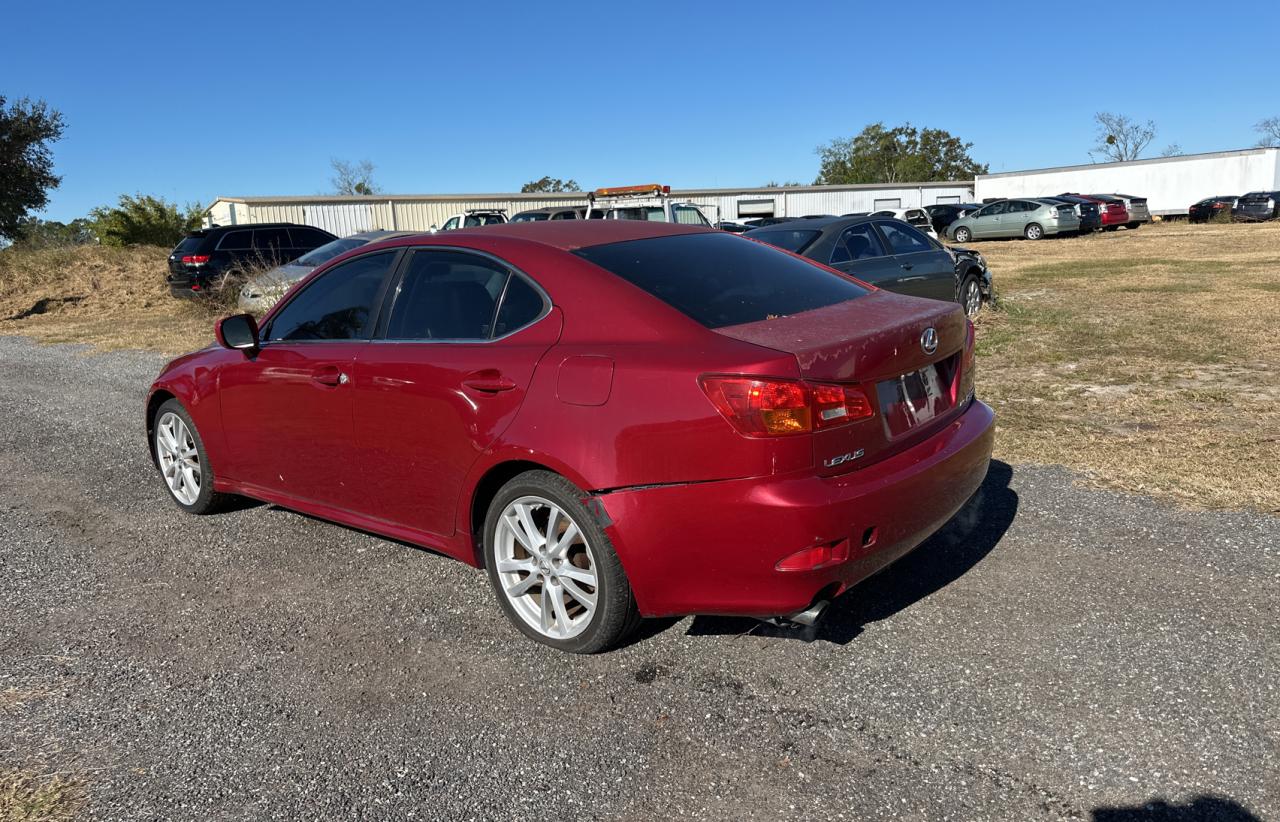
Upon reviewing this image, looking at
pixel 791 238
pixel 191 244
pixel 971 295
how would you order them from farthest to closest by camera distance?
pixel 191 244
pixel 971 295
pixel 791 238

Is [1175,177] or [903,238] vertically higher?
[1175,177]

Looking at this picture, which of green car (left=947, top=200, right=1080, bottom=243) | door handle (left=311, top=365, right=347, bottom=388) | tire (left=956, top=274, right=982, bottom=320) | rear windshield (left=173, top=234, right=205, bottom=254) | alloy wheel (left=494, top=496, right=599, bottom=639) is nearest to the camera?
alloy wheel (left=494, top=496, right=599, bottom=639)

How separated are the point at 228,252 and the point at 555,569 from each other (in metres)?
16.5

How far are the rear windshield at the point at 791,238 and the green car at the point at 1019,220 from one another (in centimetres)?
2528

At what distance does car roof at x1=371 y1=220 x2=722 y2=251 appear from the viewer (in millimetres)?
3729

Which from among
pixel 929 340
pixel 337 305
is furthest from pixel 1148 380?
pixel 337 305

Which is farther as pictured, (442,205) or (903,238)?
(442,205)

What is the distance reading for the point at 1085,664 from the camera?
3129 mm

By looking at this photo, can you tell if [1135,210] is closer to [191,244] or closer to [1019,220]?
[1019,220]

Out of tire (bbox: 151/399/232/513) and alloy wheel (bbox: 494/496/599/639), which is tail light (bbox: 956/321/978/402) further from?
tire (bbox: 151/399/232/513)

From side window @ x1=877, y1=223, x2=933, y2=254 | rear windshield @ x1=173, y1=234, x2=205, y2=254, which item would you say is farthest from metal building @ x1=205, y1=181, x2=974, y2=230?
side window @ x1=877, y1=223, x2=933, y2=254

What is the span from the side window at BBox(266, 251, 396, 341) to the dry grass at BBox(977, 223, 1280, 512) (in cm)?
373

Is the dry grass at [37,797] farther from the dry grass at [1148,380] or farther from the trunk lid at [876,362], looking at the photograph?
the dry grass at [1148,380]

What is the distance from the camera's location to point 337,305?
4277 millimetres
